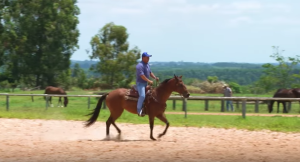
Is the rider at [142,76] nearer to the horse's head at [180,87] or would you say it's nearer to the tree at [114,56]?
the horse's head at [180,87]

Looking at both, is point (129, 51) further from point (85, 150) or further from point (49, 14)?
point (85, 150)

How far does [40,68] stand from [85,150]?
3265 centimetres

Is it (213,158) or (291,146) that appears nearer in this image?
(213,158)

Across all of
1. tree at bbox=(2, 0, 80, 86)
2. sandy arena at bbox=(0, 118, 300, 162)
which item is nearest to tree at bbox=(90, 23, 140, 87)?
tree at bbox=(2, 0, 80, 86)

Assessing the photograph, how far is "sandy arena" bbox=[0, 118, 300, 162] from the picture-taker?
8875 mm

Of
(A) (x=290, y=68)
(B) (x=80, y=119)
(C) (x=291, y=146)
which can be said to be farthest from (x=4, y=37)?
(C) (x=291, y=146)

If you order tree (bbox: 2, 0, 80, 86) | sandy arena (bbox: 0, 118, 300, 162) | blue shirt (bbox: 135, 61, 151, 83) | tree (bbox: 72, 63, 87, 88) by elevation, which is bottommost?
sandy arena (bbox: 0, 118, 300, 162)

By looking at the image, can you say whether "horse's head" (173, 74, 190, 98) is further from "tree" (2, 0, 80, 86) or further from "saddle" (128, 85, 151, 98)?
"tree" (2, 0, 80, 86)

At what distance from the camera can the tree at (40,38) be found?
1604 inches

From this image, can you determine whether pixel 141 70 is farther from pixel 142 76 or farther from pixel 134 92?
pixel 134 92

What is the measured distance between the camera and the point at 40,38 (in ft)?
138

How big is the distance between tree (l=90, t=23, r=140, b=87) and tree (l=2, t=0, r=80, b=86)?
249 inches

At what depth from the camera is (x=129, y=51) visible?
113ft

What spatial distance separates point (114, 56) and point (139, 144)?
24904 millimetres
